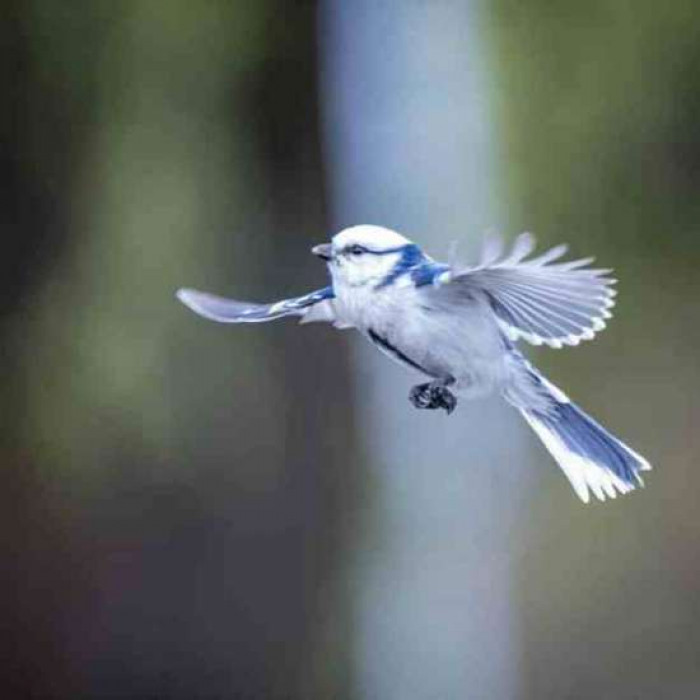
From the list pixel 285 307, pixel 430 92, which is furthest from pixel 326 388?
pixel 430 92

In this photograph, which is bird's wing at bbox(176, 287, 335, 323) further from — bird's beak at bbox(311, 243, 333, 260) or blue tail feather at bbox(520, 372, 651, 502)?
blue tail feather at bbox(520, 372, 651, 502)

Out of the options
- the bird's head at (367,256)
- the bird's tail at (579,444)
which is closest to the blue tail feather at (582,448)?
the bird's tail at (579,444)

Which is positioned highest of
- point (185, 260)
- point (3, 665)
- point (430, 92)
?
point (430, 92)

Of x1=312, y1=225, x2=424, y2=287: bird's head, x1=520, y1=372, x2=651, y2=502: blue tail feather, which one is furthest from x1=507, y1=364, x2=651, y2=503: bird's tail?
x1=312, y1=225, x2=424, y2=287: bird's head

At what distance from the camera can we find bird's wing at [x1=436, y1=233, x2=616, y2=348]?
3.12 ft

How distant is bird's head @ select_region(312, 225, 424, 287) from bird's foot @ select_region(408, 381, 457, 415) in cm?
12

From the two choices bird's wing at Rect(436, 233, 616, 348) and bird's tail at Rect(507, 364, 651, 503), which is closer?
bird's wing at Rect(436, 233, 616, 348)

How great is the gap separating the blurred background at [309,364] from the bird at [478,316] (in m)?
0.03

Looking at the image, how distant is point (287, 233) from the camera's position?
3.83 ft

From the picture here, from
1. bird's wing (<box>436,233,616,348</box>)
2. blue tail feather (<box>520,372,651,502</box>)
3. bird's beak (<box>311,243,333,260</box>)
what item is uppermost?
bird's beak (<box>311,243,333,260</box>)

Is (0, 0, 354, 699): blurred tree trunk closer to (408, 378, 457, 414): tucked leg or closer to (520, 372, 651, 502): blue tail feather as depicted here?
(408, 378, 457, 414): tucked leg

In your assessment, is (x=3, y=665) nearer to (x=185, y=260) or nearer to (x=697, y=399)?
(x=185, y=260)

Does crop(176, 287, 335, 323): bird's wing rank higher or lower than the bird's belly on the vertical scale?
higher

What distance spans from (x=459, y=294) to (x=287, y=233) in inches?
9.0
